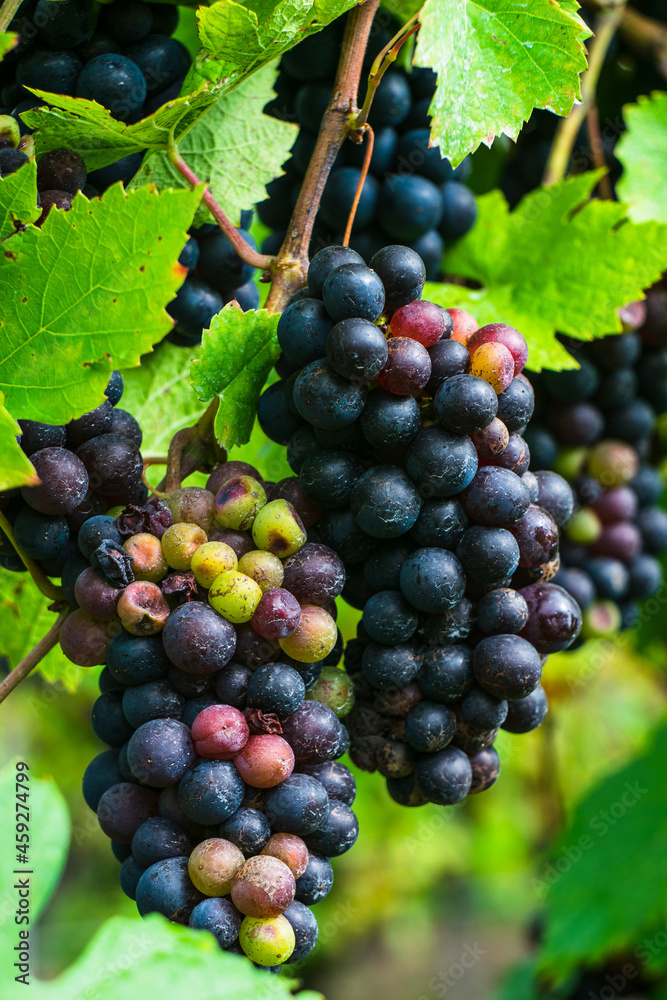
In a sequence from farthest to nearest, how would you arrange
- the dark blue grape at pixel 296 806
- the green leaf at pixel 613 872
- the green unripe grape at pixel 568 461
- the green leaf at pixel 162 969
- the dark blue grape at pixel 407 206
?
1. the green leaf at pixel 613 872
2. the green unripe grape at pixel 568 461
3. the dark blue grape at pixel 407 206
4. the dark blue grape at pixel 296 806
5. the green leaf at pixel 162 969

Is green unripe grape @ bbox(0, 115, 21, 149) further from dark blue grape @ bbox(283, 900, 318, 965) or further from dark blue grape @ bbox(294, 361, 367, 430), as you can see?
dark blue grape @ bbox(283, 900, 318, 965)

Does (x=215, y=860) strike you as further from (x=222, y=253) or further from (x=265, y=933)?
(x=222, y=253)

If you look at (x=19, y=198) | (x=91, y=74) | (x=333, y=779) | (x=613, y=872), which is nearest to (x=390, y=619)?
(x=333, y=779)

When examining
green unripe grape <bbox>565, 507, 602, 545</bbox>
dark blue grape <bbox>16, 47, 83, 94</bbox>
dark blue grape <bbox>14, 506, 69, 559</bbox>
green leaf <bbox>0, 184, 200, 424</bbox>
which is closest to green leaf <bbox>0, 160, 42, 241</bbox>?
green leaf <bbox>0, 184, 200, 424</bbox>

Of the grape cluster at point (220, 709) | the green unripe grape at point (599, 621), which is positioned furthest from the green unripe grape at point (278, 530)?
the green unripe grape at point (599, 621)

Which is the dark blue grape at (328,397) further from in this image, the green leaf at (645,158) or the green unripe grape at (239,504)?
the green leaf at (645,158)
